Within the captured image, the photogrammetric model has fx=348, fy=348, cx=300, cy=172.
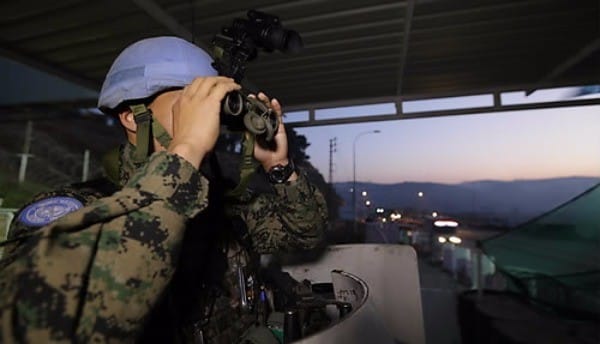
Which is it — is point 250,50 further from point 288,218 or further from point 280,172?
point 288,218

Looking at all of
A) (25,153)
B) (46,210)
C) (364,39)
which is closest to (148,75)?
(46,210)

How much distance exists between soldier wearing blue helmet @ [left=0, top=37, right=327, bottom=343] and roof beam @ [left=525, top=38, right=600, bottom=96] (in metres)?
3.63

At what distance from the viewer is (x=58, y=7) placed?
2.62m

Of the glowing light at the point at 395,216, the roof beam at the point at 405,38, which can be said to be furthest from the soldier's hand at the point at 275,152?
the glowing light at the point at 395,216

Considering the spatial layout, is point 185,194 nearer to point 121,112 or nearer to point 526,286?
point 121,112

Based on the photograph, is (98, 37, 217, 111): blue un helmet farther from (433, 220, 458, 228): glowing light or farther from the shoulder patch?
(433, 220, 458, 228): glowing light

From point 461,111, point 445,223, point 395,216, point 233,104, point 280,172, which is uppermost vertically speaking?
point 461,111

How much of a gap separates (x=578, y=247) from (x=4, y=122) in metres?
6.28

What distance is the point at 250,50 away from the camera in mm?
1114

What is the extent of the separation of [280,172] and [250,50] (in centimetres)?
41

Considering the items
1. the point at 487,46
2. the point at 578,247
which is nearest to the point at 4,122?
the point at 487,46

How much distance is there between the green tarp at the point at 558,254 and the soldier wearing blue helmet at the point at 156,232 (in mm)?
3648

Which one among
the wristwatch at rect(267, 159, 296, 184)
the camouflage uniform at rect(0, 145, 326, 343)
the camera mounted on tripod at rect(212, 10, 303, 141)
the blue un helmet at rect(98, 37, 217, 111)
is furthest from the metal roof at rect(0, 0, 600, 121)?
the camouflage uniform at rect(0, 145, 326, 343)

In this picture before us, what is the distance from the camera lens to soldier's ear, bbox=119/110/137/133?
3.41 feet
